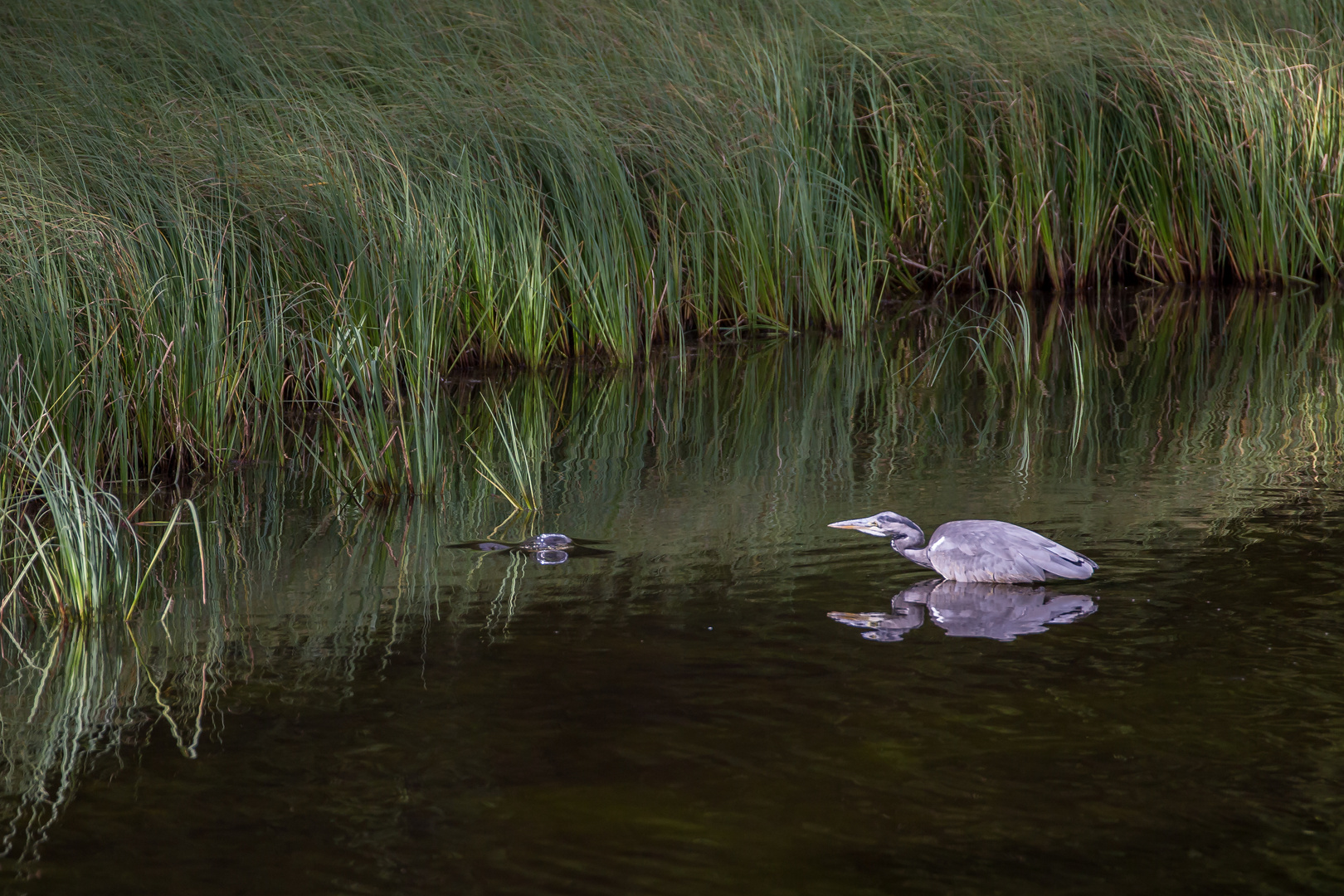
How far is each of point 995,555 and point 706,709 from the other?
1243 mm

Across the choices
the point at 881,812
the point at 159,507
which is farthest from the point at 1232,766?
the point at 159,507

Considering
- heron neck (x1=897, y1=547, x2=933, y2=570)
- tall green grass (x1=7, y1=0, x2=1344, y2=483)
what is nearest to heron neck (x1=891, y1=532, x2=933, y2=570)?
heron neck (x1=897, y1=547, x2=933, y2=570)

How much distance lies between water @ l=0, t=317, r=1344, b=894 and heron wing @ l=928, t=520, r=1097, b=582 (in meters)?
0.09

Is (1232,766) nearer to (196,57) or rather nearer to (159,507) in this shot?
(159,507)

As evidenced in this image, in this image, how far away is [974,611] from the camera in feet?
13.9

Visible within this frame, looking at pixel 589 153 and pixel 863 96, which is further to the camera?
pixel 863 96

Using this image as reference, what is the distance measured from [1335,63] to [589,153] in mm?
5282

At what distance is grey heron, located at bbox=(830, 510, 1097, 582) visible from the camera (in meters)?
4.36

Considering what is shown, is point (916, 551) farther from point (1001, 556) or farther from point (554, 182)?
point (554, 182)

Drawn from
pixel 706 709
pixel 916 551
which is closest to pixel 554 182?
pixel 916 551

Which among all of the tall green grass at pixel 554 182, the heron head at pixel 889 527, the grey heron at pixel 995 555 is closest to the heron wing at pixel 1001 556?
the grey heron at pixel 995 555

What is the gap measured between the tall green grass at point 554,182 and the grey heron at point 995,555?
6.90 feet

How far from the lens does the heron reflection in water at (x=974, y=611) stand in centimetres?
405

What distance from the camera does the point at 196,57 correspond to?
864cm
